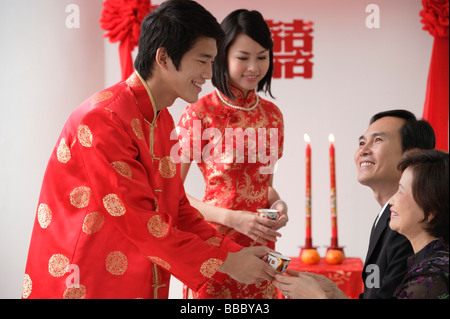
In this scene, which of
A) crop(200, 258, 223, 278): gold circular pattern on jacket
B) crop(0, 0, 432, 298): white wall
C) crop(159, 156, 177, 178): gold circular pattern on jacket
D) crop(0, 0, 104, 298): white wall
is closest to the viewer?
crop(200, 258, 223, 278): gold circular pattern on jacket

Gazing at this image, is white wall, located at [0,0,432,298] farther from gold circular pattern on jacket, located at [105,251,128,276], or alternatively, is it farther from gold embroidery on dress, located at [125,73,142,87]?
gold circular pattern on jacket, located at [105,251,128,276]

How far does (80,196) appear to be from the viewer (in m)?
1.46

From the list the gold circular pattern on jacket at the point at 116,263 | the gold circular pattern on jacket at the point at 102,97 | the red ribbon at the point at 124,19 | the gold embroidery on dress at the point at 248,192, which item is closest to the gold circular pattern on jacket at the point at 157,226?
the gold circular pattern on jacket at the point at 116,263

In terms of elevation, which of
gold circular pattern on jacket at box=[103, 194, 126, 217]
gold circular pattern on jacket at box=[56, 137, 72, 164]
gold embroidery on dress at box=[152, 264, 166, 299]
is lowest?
gold embroidery on dress at box=[152, 264, 166, 299]

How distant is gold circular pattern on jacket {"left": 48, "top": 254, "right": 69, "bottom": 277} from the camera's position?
145 centimetres

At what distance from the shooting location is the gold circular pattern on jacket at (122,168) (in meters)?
1.40

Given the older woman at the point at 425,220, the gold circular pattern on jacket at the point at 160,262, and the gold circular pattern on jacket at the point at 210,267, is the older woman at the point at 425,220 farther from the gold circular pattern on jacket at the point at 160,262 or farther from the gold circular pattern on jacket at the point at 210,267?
the gold circular pattern on jacket at the point at 160,262

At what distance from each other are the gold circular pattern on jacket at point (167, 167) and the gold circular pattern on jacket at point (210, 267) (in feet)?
1.00

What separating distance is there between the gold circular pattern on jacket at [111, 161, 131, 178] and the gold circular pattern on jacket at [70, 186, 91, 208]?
0.38 ft

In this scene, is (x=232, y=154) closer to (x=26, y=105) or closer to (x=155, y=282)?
(x=155, y=282)

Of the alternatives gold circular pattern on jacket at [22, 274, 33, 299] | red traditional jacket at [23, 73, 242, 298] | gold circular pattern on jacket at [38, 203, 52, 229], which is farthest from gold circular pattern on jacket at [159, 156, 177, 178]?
gold circular pattern on jacket at [22, 274, 33, 299]

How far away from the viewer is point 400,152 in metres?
1.85

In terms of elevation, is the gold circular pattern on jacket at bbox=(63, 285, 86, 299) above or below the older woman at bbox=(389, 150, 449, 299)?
below

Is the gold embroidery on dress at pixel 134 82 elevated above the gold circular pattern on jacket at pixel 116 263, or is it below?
above
